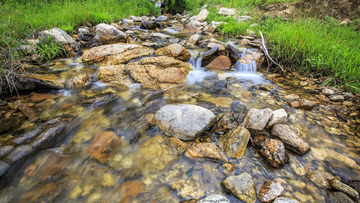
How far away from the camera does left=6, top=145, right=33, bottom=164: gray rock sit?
1.86 metres

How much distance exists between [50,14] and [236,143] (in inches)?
310

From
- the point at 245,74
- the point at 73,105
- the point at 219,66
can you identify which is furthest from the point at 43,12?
the point at 245,74

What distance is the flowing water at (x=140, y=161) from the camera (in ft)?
5.38

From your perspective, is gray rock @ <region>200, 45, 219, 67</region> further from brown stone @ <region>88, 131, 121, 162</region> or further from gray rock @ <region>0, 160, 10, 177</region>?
gray rock @ <region>0, 160, 10, 177</region>

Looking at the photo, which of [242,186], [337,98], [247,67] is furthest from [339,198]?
[247,67]

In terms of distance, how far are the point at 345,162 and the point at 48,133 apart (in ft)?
12.8

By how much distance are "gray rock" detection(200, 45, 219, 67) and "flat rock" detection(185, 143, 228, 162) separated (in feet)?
10.3

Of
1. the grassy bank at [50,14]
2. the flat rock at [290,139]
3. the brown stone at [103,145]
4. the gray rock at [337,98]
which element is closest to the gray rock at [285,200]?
the flat rock at [290,139]

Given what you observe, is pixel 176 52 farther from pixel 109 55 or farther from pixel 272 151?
pixel 272 151

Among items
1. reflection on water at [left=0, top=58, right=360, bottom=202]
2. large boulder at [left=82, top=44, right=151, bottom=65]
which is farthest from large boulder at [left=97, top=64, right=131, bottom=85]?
reflection on water at [left=0, top=58, right=360, bottom=202]

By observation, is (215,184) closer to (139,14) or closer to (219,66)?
(219,66)

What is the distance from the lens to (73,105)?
2.85 m

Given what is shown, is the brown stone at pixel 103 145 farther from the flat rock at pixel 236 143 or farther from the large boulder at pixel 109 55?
the large boulder at pixel 109 55

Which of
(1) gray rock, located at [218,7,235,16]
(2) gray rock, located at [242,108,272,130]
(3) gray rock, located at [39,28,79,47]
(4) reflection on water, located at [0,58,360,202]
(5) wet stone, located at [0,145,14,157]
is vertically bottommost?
(4) reflection on water, located at [0,58,360,202]
